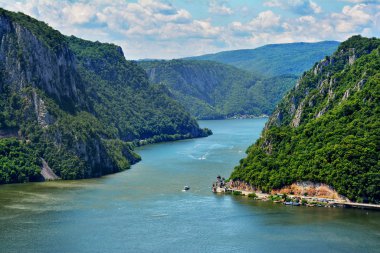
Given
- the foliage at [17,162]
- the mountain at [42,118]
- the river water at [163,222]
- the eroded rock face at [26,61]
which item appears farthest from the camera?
the eroded rock face at [26,61]

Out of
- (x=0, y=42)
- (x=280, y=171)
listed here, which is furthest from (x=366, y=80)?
A: (x=0, y=42)

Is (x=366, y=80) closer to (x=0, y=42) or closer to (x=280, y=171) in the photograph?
(x=280, y=171)

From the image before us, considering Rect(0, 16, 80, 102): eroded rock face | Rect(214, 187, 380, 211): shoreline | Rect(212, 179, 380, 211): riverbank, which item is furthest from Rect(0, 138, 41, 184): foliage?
Rect(214, 187, 380, 211): shoreline

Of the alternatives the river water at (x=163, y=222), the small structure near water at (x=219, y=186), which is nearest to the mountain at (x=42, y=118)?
the river water at (x=163, y=222)

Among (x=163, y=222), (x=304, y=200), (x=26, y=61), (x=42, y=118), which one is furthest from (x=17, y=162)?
(x=304, y=200)

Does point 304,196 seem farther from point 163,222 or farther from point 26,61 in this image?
point 26,61

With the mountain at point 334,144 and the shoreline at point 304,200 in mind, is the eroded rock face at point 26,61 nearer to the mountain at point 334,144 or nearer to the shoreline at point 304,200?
the mountain at point 334,144

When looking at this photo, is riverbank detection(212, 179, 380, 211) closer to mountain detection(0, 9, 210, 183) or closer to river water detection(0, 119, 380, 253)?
river water detection(0, 119, 380, 253)
